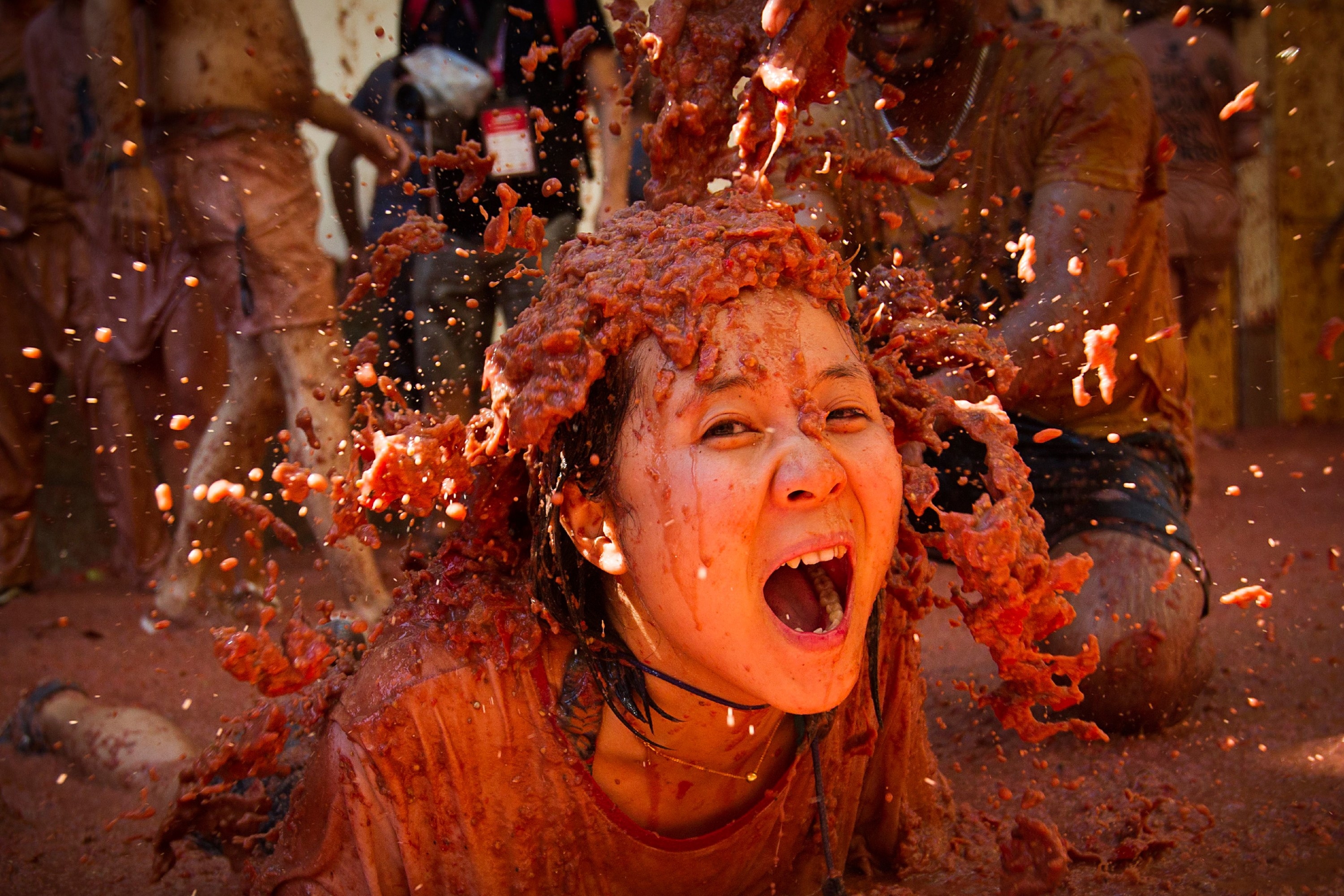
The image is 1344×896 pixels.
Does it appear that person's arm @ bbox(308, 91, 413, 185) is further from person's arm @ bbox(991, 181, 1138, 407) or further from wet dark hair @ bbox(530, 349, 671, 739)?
wet dark hair @ bbox(530, 349, 671, 739)

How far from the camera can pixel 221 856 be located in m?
2.80

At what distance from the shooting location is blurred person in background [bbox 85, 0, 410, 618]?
4.30m

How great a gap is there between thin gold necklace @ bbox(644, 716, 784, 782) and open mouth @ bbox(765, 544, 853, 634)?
32cm

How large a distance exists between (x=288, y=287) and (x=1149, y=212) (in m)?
3.15

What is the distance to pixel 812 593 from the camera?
1.93m

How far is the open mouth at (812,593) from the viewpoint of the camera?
73.5 inches

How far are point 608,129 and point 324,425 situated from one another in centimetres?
165

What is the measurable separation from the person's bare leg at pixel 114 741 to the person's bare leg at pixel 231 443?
1.18 metres

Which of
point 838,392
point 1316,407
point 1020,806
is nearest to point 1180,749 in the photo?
point 1020,806

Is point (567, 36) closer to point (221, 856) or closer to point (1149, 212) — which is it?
point (1149, 212)

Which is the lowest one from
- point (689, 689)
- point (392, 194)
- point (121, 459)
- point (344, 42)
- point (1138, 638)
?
point (1138, 638)

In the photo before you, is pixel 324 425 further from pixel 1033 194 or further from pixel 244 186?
pixel 1033 194

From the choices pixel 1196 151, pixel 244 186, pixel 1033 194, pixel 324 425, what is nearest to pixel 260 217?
pixel 244 186

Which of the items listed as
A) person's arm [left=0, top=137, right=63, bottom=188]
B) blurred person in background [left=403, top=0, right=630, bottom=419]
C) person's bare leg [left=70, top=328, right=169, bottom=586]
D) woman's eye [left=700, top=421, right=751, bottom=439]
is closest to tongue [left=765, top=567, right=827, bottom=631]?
woman's eye [left=700, top=421, right=751, bottom=439]
